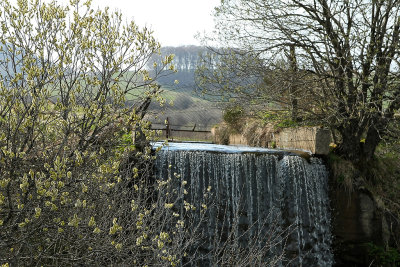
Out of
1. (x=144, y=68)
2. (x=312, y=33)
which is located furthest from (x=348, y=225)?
(x=144, y=68)

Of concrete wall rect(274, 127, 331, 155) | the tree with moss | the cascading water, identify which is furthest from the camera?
concrete wall rect(274, 127, 331, 155)

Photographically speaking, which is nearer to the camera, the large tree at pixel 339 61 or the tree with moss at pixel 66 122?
the tree with moss at pixel 66 122

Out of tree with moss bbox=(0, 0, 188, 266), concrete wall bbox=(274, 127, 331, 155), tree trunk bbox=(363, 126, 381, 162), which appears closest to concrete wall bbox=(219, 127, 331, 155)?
concrete wall bbox=(274, 127, 331, 155)

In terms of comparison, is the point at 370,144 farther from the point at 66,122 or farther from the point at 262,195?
the point at 66,122

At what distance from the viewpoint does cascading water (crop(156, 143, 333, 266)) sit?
8.79 m

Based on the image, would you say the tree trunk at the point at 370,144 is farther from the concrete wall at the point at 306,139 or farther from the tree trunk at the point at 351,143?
the concrete wall at the point at 306,139

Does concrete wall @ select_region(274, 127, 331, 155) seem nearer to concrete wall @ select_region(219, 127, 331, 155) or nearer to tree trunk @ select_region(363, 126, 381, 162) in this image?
concrete wall @ select_region(219, 127, 331, 155)

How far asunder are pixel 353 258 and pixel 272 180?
8.63 feet

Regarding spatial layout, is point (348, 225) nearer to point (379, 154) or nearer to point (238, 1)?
point (379, 154)

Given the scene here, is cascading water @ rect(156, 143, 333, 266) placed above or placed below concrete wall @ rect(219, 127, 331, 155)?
below

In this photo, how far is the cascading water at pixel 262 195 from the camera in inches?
346

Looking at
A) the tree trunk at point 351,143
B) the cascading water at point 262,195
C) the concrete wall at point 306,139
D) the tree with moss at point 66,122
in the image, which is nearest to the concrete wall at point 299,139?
the concrete wall at point 306,139

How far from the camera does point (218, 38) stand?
1037 cm

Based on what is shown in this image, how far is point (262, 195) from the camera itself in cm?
920
